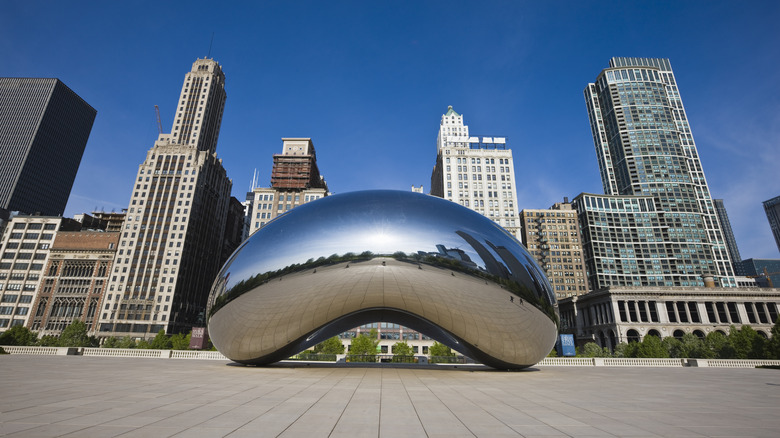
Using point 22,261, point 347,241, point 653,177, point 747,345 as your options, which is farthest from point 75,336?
point 653,177

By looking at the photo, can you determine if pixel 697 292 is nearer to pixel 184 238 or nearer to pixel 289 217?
pixel 289 217

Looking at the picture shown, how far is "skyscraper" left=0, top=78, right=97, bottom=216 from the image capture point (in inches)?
5684

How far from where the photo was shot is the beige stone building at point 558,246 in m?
121

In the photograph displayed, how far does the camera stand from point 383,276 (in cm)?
1047

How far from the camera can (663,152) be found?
150 metres

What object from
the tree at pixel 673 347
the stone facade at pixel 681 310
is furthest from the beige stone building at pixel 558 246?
the tree at pixel 673 347

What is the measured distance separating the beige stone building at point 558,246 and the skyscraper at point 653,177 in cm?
1174

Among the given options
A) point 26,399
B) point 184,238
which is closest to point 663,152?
point 184,238

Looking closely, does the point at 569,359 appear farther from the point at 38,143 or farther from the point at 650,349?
the point at 38,143

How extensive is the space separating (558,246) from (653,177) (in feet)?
193

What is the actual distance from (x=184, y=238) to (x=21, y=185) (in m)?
99.1

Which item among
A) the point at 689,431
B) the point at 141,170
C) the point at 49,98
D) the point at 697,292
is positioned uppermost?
the point at 49,98

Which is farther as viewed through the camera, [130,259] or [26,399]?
[130,259]

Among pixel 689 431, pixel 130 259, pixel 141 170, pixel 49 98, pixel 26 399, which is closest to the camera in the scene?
pixel 689 431
